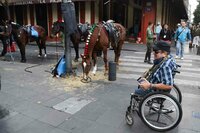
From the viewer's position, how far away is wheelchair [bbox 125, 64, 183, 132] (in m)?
4.02

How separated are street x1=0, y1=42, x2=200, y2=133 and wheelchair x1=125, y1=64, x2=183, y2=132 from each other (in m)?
0.16

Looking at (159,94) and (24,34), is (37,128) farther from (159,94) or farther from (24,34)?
(24,34)

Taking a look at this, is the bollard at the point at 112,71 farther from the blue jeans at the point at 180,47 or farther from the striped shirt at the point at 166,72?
the blue jeans at the point at 180,47

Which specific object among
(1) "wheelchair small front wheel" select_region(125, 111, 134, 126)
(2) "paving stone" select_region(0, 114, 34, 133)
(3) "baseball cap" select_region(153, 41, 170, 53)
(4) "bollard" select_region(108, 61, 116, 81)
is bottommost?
(2) "paving stone" select_region(0, 114, 34, 133)

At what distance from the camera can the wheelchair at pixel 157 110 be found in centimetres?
402

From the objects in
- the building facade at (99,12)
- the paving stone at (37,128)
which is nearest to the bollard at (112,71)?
the paving stone at (37,128)

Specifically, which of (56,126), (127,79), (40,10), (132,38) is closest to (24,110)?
(56,126)

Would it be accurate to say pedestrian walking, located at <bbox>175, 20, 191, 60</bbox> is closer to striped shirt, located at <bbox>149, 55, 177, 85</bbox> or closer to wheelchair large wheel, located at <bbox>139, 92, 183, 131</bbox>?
wheelchair large wheel, located at <bbox>139, 92, 183, 131</bbox>

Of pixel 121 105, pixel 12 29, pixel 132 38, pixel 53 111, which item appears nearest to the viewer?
pixel 53 111

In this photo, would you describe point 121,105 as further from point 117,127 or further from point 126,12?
point 126,12

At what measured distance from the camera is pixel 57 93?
6.16 m

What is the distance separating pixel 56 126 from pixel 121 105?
1.60 meters

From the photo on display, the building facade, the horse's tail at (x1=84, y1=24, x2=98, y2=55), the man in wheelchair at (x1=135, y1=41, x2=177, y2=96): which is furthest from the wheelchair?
the building facade

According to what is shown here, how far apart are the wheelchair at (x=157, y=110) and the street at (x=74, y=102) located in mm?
155
